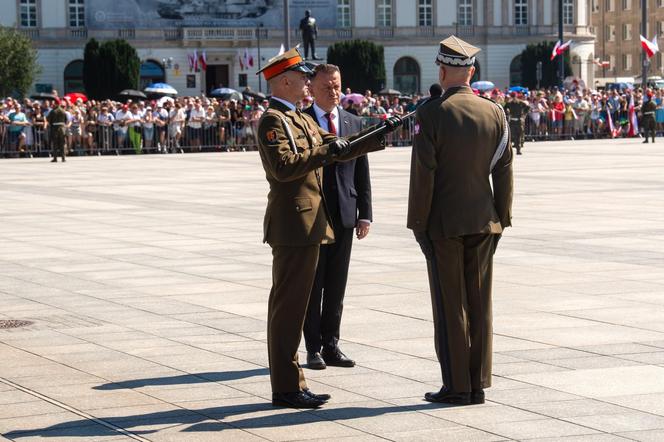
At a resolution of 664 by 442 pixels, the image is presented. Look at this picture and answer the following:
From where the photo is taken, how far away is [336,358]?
8641 mm

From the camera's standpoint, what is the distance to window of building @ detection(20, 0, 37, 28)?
271 feet

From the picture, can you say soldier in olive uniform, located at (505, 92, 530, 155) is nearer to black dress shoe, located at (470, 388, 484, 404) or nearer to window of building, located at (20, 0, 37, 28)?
black dress shoe, located at (470, 388, 484, 404)

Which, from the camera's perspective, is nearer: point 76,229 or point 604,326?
point 604,326

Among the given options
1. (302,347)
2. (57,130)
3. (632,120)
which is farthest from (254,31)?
(302,347)

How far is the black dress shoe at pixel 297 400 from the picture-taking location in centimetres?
745

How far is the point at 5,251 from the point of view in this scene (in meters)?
15.3

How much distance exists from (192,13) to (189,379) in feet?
256

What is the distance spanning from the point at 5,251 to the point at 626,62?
11561 centimetres

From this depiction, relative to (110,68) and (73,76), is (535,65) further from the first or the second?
(73,76)

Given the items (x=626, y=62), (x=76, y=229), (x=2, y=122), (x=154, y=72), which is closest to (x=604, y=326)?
(x=76, y=229)

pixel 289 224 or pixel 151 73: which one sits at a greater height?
pixel 151 73

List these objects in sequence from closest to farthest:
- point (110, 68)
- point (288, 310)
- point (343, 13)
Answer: point (288, 310)
point (110, 68)
point (343, 13)

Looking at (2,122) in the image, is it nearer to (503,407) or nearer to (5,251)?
(5,251)

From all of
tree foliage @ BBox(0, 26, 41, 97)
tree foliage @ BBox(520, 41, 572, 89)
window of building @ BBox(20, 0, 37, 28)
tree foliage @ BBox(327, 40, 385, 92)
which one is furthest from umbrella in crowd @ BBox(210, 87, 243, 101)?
tree foliage @ BBox(520, 41, 572, 89)
